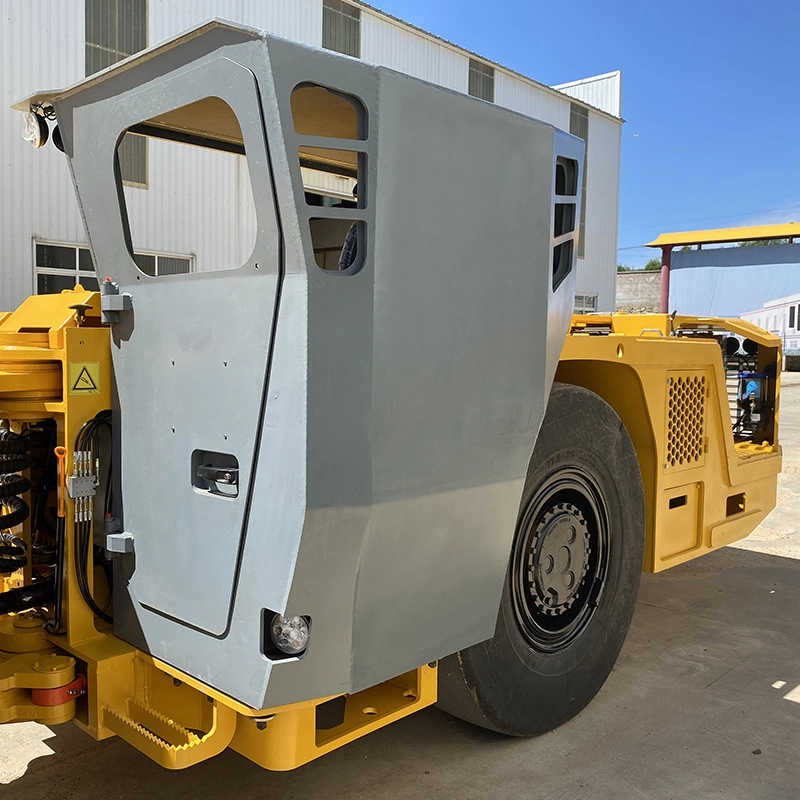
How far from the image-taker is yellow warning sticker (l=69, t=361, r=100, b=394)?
7.77 feet

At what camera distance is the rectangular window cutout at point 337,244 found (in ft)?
6.70

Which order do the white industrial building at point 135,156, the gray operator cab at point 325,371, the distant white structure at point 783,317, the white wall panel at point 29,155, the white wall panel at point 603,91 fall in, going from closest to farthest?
the gray operator cab at point 325,371
the white wall panel at point 29,155
the white industrial building at point 135,156
the white wall panel at point 603,91
the distant white structure at point 783,317

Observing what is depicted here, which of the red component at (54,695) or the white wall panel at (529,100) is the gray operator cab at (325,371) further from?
the white wall panel at (529,100)

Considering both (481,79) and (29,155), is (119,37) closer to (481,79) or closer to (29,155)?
(29,155)

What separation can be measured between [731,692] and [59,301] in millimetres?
3242

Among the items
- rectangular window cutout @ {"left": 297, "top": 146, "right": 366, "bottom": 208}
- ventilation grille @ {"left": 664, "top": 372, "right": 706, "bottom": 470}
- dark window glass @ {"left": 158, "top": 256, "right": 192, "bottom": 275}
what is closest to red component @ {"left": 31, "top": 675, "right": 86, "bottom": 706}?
rectangular window cutout @ {"left": 297, "top": 146, "right": 366, "bottom": 208}

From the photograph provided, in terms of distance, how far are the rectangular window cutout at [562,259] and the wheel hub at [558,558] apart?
0.89m

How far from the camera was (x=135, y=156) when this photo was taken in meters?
13.3

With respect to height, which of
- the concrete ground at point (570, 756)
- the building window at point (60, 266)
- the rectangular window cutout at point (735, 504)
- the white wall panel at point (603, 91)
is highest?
the white wall panel at point (603, 91)

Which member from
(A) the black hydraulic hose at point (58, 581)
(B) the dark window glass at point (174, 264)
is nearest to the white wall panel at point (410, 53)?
(B) the dark window glass at point (174, 264)

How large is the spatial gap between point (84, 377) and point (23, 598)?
0.70m

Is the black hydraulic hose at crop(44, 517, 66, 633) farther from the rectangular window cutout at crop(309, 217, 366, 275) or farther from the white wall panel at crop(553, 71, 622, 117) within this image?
the white wall panel at crop(553, 71, 622, 117)

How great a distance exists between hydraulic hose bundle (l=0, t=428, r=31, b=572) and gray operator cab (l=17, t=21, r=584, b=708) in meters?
0.32

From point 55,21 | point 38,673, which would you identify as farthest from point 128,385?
point 55,21
